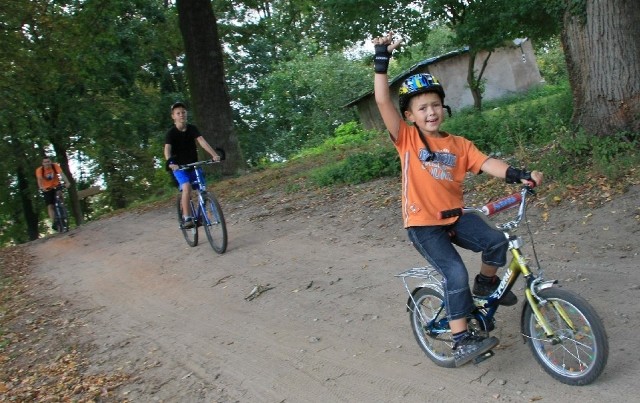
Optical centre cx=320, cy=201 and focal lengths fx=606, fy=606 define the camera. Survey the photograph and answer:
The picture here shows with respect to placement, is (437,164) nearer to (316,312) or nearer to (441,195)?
(441,195)

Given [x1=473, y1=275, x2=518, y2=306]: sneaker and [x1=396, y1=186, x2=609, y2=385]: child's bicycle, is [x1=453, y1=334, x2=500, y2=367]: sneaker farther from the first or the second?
[x1=473, y1=275, x2=518, y2=306]: sneaker

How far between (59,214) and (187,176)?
781 centimetres

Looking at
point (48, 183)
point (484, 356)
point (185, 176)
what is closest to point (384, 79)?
point (484, 356)

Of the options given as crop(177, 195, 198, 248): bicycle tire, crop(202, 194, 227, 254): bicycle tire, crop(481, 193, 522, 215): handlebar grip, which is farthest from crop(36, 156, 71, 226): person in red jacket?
crop(481, 193, 522, 215): handlebar grip

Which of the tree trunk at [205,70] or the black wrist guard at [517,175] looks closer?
the black wrist guard at [517,175]

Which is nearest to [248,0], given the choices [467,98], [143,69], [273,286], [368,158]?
[143,69]

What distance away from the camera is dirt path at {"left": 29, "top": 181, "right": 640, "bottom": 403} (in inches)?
165

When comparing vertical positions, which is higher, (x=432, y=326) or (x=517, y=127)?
(x=517, y=127)

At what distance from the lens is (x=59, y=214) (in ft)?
50.6

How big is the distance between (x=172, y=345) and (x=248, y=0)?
667 inches

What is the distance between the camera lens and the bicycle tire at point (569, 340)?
3.45 m

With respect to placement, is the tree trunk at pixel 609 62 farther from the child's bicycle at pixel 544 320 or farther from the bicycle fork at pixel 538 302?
the bicycle fork at pixel 538 302

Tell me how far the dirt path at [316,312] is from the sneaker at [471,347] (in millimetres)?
177

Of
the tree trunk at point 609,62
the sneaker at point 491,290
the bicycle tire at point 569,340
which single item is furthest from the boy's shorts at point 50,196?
the bicycle tire at point 569,340
